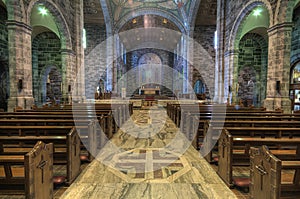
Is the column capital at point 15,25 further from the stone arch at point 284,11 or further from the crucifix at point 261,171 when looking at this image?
the stone arch at point 284,11

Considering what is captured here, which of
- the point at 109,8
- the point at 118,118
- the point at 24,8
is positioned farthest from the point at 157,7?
the point at 118,118

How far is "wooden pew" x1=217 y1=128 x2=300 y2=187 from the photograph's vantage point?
267cm

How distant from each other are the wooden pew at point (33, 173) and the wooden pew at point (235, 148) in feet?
7.97

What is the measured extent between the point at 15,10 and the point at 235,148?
8.81 meters

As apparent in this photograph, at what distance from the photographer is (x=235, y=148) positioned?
3.62m

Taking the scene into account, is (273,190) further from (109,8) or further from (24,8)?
(109,8)

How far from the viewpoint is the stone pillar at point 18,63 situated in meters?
7.65

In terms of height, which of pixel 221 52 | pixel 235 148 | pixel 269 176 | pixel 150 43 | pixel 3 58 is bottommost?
pixel 235 148

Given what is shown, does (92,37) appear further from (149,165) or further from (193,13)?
(149,165)

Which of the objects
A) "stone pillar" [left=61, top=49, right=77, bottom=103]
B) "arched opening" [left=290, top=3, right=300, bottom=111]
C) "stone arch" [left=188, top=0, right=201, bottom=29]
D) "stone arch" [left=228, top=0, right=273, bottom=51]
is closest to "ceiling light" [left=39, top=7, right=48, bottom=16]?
"stone pillar" [left=61, top=49, right=77, bottom=103]

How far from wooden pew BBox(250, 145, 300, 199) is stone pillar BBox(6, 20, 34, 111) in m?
8.40

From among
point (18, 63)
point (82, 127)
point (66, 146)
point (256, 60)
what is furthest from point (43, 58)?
point (256, 60)

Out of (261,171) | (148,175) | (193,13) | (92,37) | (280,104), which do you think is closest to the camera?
(261,171)

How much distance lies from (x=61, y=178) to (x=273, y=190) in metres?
2.81
